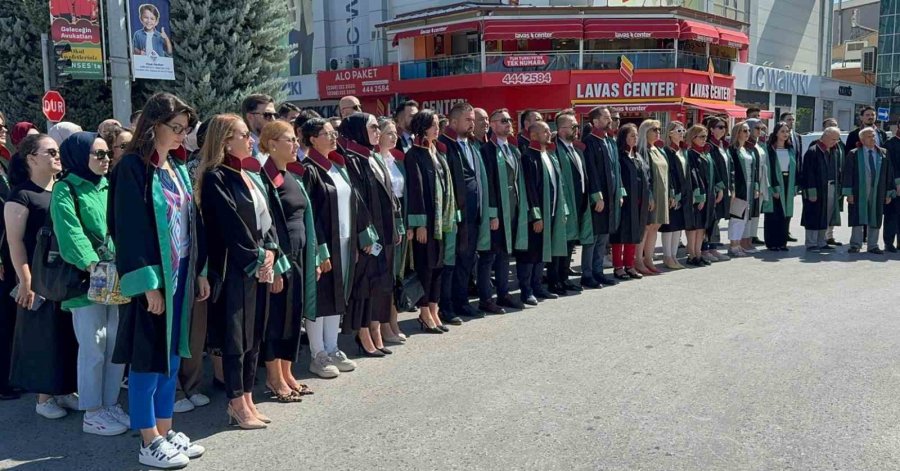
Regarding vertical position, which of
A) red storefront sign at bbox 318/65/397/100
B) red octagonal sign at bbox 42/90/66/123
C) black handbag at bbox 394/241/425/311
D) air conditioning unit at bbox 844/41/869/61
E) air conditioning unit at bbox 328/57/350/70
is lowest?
black handbag at bbox 394/241/425/311

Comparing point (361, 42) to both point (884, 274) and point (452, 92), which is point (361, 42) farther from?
point (884, 274)

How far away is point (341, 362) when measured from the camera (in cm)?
Result: 608

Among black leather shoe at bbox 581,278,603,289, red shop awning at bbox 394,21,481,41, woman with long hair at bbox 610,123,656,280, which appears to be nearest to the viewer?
black leather shoe at bbox 581,278,603,289

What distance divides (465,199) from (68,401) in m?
3.88

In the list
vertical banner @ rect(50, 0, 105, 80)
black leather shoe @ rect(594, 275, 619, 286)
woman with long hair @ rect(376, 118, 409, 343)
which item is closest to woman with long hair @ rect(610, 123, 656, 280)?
black leather shoe @ rect(594, 275, 619, 286)

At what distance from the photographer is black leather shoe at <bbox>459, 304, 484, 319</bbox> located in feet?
25.7

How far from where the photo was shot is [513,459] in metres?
4.23

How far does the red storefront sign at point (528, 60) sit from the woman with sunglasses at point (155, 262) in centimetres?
2838

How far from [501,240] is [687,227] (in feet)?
12.0

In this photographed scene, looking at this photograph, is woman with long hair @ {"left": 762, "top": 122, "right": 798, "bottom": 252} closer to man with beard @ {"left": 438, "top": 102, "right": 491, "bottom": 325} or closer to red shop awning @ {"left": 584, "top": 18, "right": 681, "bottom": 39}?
man with beard @ {"left": 438, "top": 102, "right": 491, "bottom": 325}

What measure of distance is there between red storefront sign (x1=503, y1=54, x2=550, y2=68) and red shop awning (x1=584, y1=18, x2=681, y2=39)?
2.18m

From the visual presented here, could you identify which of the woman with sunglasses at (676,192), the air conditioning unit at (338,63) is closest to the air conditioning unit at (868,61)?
the air conditioning unit at (338,63)

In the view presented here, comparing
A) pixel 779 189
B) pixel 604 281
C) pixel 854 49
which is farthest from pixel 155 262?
pixel 854 49

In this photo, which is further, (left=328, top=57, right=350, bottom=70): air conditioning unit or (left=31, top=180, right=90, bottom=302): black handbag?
(left=328, top=57, right=350, bottom=70): air conditioning unit
